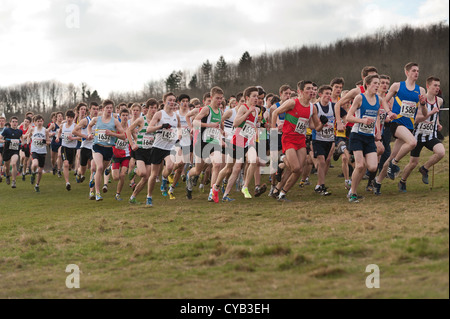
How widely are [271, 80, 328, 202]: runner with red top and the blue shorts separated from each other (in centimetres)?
425

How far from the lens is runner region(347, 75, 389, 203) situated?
1047 cm

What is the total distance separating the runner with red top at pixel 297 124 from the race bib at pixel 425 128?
79.7 inches

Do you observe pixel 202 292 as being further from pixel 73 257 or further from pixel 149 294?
pixel 73 257

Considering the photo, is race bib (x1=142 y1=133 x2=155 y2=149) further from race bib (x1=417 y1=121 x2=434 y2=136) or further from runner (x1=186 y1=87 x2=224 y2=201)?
race bib (x1=417 y1=121 x2=434 y2=136)

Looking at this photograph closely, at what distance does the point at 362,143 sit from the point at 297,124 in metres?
1.28

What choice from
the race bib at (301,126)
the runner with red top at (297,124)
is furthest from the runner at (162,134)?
the race bib at (301,126)

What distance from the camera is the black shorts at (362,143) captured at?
10.5 meters

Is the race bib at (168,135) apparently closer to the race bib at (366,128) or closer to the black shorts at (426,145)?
the race bib at (366,128)

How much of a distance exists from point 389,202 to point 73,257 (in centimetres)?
556

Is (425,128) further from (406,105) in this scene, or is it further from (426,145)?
(406,105)

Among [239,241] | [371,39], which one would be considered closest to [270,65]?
[371,39]

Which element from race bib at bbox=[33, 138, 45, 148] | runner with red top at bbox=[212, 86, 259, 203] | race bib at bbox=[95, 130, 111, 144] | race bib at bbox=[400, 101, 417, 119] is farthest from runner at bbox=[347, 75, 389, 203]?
race bib at bbox=[33, 138, 45, 148]
